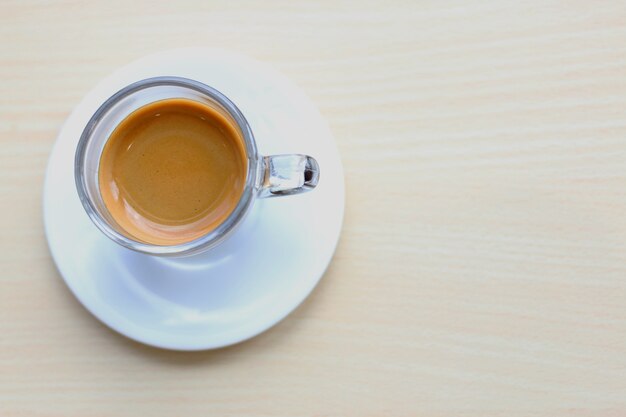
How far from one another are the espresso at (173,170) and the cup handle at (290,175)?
2.6 inches

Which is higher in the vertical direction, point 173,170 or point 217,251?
point 173,170

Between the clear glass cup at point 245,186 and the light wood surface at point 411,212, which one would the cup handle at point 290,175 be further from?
the light wood surface at point 411,212

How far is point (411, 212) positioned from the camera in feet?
3.08

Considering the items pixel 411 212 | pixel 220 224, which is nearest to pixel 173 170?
pixel 220 224

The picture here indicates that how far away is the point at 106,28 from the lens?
0.95 meters

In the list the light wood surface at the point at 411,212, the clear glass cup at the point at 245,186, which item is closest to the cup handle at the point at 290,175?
the clear glass cup at the point at 245,186

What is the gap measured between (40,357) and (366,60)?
0.61 m

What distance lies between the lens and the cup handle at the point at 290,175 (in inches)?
30.6

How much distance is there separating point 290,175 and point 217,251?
0.55ft

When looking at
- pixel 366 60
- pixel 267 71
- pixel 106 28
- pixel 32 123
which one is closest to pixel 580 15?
pixel 366 60

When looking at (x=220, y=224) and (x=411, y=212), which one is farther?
(x=411, y=212)

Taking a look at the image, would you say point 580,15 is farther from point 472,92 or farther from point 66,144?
point 66,144

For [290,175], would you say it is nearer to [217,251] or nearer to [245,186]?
[245,186]

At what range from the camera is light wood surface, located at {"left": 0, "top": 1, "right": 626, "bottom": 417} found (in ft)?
3.08
